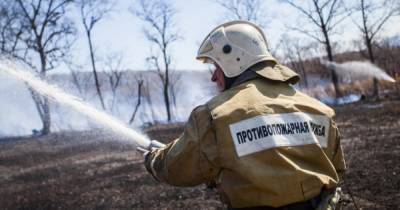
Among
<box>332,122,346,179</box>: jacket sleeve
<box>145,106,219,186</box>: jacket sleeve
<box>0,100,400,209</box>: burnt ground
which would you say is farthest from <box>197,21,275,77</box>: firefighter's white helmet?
<box>0,100,400,209</box>: burnt ground

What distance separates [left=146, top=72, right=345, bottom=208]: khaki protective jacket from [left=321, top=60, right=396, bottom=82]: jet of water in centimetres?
3070

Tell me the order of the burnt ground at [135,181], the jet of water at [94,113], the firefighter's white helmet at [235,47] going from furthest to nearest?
the burnt ground at [135,181]
the jet of water at [94,113]
the firefighter's white helmet at [235,47]

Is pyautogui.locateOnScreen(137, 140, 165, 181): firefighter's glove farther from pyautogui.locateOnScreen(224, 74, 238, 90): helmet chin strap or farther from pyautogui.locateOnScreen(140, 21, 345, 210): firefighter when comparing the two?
pyautogui.locateOnScreen(224, 74, 238, 90): helmet chin strap

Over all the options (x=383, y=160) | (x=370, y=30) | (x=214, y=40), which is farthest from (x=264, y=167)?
(x=370, y=30)

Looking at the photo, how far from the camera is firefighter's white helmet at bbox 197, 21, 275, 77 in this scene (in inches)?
105

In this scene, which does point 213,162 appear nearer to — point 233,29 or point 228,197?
point 228,197

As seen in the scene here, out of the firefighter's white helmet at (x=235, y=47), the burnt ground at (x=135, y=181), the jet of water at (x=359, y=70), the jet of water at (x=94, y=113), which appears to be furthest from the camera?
the jet of water at (x=359, y=70)

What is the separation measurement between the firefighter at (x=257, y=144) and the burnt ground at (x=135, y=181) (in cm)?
136

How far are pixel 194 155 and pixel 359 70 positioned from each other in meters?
39.1

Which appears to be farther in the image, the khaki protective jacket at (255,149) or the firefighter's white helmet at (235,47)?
the firefighter's white helmet at (235,47)

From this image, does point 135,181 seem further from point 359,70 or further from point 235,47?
point 359,70

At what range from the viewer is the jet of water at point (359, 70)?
33.0m

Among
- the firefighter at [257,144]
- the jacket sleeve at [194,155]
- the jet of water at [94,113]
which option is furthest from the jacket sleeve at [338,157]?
the jet of water at [94,113]

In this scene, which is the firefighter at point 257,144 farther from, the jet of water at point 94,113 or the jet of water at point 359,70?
the jet of water at point 359,70
